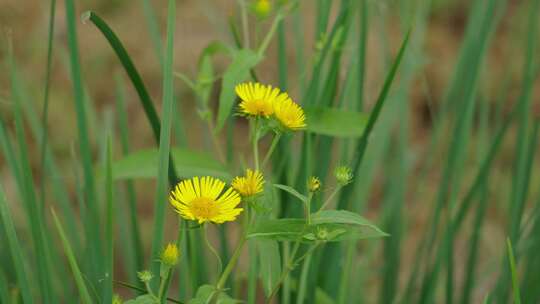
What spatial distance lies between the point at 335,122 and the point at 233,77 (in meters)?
0.12

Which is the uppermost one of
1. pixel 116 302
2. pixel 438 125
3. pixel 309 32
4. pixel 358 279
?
pixel 309 32

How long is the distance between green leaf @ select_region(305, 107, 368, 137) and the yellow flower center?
0.91 ft

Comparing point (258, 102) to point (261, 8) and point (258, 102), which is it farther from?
point (261, 8)

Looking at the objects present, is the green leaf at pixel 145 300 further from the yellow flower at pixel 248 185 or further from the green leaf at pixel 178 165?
the green leaf at pixel 178 165

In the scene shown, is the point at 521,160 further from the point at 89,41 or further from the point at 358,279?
the point at 89,41

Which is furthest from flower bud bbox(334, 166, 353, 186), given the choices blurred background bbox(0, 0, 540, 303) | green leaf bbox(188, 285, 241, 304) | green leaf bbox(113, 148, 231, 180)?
blurred background bbox(0, 0, 540, 303)

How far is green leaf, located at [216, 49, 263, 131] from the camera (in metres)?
0.83

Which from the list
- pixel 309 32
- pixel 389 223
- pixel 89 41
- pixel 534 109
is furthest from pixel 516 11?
pixel 389 223

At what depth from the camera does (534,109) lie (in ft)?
7.52

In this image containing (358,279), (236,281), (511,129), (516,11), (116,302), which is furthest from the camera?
(516,11)

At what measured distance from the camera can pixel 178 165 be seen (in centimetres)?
92

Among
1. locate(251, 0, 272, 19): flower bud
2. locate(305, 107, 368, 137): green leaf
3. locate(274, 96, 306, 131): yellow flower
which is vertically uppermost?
locate(251, 0, 272, 19): flower bud

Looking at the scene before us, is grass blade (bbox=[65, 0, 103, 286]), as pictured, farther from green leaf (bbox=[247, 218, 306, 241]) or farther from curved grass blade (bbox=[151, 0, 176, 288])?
green leaf (bbox=[247, 218, 306, 241])

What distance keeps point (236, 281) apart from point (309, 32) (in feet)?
4.81
